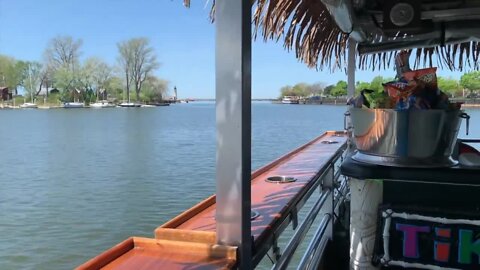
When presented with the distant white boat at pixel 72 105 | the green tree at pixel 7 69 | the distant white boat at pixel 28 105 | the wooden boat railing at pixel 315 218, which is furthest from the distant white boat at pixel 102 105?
the wooden boat railing at pixel 315 218

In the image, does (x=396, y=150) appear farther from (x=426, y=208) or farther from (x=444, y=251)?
(x=444, y=251)

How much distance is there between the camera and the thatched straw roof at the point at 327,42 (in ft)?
8.46

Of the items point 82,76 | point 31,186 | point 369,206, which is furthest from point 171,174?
point 82,76

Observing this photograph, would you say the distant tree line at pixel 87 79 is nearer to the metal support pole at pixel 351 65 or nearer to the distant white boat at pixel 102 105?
the distant white boat at pixel 102 105

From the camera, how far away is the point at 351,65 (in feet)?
11.9

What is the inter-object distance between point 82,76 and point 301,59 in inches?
2486

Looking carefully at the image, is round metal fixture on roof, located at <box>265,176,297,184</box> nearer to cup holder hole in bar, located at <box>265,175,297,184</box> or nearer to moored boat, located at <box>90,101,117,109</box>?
cup holder hole in bar, located at <box>265,175,297,184</box>

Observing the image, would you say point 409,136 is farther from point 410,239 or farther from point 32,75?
point 32,75

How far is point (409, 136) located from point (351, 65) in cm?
222

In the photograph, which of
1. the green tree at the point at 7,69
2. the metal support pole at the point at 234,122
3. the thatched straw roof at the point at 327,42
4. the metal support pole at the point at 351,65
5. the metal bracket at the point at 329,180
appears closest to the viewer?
the metal support pole at the point at 234,122

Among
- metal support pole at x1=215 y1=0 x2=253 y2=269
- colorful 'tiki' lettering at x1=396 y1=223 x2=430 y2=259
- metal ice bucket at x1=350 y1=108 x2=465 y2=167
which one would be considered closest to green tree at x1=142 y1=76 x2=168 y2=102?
metal ice bucket at x1=350 y1=108 x2=465 y2=167

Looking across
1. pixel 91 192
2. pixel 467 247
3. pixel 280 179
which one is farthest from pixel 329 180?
pixel 91 192

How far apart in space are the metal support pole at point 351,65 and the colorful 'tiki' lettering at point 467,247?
→ 2180 mm

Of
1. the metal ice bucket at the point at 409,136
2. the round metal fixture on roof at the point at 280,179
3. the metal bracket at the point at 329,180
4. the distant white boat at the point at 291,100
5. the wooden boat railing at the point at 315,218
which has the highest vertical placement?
the distant white boat at the point at 291,100
